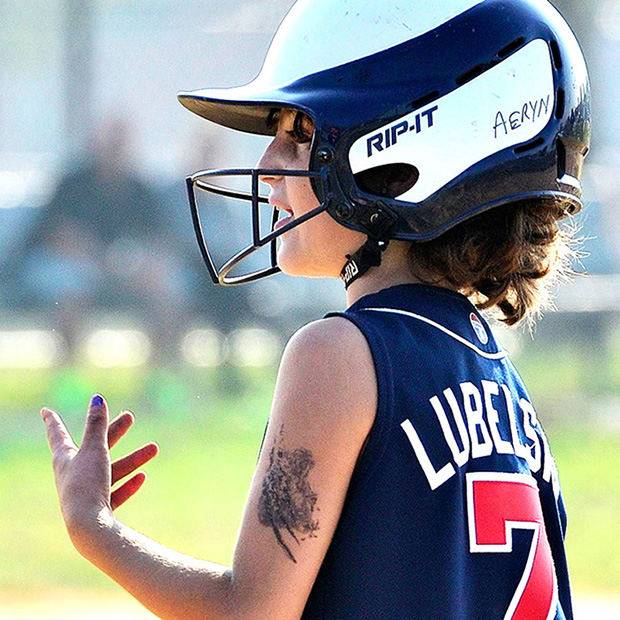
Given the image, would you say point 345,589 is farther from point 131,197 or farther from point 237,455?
point 131,197

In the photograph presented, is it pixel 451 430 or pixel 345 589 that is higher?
pixel 451 430

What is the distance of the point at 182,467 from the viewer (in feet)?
26.7

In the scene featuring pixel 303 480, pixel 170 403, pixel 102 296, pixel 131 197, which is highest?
pixel 131 197

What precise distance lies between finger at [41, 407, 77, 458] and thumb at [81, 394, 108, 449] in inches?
1.7

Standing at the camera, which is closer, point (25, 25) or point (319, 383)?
point (319, 383)

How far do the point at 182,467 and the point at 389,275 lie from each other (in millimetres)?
6419

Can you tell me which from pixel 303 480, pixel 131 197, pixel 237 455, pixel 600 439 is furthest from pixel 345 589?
pixel 131 197

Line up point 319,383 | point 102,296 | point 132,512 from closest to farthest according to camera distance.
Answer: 1. point 319,383
2. point 132,512
3. point 102,296

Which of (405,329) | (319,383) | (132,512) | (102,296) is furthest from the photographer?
(102,296)

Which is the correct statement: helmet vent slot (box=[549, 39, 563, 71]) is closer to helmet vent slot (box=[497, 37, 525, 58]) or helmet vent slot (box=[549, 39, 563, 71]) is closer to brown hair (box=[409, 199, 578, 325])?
helmet vent slot (box=[497, 37, 525, 58])

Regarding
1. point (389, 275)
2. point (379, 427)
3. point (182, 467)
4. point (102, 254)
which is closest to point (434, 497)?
point (379, 427)

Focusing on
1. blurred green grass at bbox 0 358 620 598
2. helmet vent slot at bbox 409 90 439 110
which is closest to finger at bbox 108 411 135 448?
helmet vent slot at bbox 409 90 439 110

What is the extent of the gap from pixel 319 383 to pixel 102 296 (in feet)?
28.2

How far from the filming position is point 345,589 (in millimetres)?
1607
